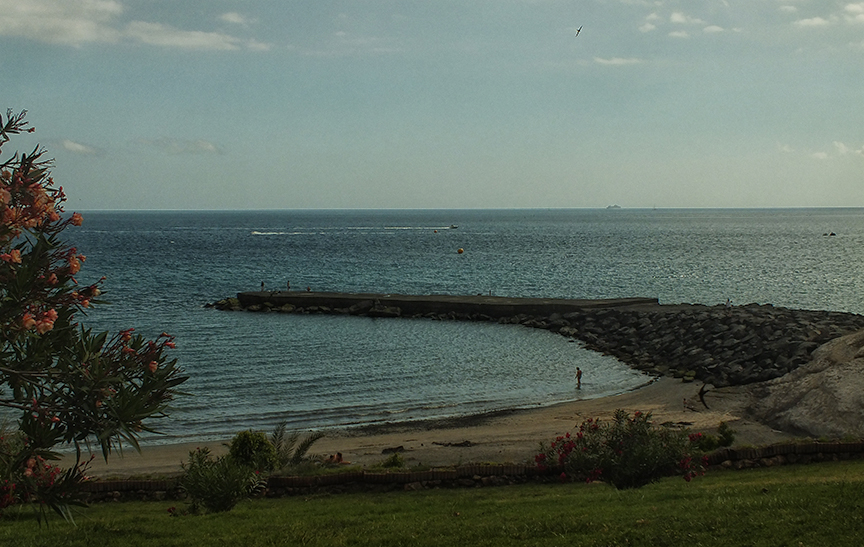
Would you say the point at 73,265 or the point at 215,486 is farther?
the point at 215,486

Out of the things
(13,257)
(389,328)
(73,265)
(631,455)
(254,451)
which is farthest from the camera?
(389,328)

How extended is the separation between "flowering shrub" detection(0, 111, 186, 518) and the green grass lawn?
432cm

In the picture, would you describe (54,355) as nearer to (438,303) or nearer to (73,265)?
(73,265)

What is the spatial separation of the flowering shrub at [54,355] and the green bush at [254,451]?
9.69 m

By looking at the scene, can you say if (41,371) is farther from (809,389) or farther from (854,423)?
(809,389)

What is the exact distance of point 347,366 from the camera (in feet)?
129

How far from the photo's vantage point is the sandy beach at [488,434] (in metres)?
21.3

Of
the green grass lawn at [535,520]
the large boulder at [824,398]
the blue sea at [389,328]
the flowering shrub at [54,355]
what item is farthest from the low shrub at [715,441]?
the flowering shrub at [54,355]

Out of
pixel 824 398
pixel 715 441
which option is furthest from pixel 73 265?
pixel 824 398

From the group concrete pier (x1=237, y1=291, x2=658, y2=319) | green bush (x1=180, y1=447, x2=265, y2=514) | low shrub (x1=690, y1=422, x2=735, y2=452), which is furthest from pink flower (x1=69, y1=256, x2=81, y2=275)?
concrete pier (x1=237, y1=291, x2=658, y2=319)

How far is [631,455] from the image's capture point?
13023 millimetres

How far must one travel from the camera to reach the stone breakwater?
37.3 meters

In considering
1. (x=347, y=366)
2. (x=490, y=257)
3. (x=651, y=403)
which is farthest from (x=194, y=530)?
(x=490, y=257)

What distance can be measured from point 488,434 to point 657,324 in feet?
85.8
